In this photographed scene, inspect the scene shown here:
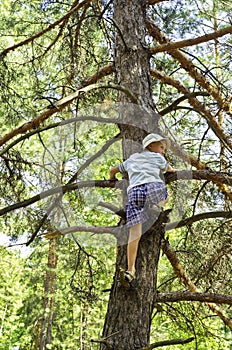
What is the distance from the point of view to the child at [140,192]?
2703 mm

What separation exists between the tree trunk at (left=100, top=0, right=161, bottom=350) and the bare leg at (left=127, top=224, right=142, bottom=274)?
3.8 inches

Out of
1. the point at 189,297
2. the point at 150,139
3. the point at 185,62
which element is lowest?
the point at 189,297

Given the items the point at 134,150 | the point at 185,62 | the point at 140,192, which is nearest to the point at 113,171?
the point at 134,150

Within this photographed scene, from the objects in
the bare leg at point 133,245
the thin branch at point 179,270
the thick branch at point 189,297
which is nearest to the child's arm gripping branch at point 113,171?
the bare leg at point 133,245

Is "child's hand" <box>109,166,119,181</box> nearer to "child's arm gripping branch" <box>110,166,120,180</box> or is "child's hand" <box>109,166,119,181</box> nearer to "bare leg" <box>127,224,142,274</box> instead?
"child's arm gripping branch" <box>110,166,120,180</box>

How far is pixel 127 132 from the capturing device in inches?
127

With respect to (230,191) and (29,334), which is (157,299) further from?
(29,334)

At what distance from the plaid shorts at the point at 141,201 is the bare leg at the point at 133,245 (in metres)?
0.04

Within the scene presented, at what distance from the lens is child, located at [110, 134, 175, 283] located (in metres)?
2.70

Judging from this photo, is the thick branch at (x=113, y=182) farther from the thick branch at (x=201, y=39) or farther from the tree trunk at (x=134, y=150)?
the thick branch at (x=201, y=39)

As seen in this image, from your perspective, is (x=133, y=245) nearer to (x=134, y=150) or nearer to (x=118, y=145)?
(x=134, y=150)

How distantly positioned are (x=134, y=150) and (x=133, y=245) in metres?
0.72

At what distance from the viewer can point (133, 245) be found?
2.70m

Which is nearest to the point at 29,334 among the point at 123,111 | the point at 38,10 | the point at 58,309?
the point at 58,309
